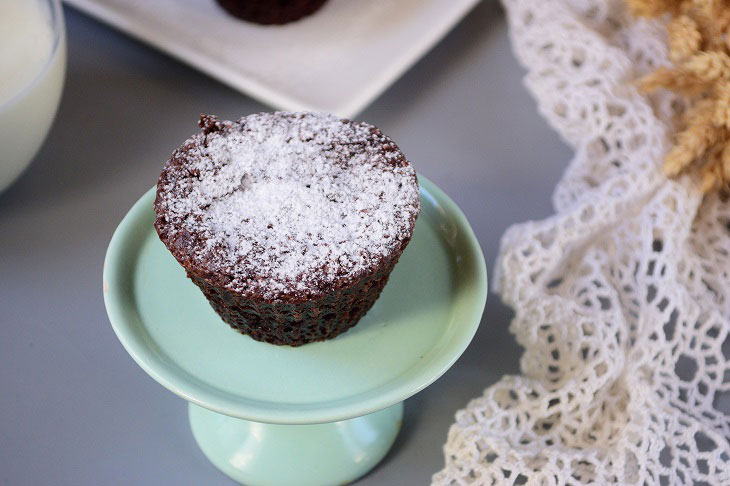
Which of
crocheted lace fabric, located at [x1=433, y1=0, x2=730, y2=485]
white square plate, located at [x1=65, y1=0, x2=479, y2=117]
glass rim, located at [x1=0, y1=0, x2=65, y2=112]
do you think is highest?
glass rim, located at [x1=0, y1=0, x2=65, y2=112]

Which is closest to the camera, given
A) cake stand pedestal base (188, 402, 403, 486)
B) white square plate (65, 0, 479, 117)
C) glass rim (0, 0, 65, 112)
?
cake stand pedestal base (188, 402, 403, 486)

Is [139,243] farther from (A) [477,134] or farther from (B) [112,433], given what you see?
(A) [477,134]

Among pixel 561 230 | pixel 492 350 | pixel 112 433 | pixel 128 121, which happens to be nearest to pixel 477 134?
pixel 561 230

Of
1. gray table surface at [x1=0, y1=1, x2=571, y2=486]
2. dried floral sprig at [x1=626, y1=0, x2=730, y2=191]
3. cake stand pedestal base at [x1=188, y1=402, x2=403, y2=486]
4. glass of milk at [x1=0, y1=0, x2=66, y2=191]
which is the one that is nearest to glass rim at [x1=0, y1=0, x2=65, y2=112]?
glass of milk at [x1=0, y1=0, x2=66, y2=191]

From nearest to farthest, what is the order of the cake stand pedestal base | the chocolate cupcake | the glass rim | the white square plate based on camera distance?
the chocolate cupcake
the cake stand pedestal base
the glass rim
the white square plate

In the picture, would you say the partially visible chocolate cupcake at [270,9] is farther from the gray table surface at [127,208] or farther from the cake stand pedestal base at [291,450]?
the cake stand pedestal base at [291,450]

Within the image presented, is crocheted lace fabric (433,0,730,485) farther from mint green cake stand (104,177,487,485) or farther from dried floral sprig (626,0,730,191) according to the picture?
mint green cake stand (104,177,487,485)

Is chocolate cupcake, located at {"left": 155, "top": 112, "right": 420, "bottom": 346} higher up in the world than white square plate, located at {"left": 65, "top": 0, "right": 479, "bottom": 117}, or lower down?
higher up

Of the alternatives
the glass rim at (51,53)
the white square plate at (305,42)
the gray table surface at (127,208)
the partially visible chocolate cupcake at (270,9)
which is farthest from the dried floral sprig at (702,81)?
the glass rim at (51,53)
